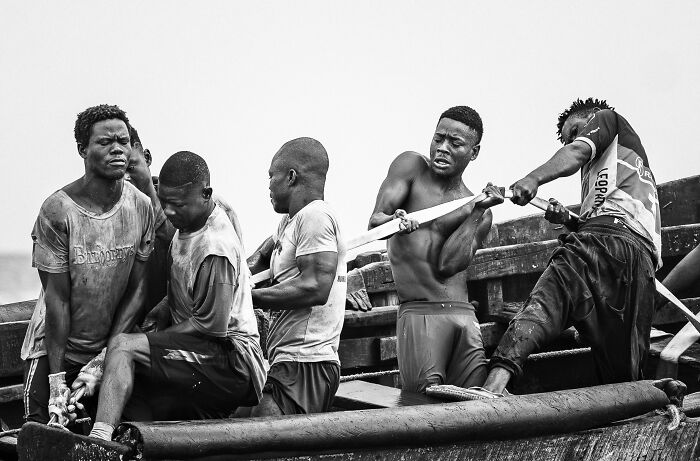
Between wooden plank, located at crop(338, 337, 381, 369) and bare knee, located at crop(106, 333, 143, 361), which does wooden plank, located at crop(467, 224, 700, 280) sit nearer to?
wooden plank, located at crop(338, 337, 381, 369)

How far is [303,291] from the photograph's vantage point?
4996 millimetres

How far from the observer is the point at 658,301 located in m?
7.17

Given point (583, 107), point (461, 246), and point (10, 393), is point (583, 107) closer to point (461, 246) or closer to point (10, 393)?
point (461, 246)

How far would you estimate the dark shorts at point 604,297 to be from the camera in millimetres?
5949

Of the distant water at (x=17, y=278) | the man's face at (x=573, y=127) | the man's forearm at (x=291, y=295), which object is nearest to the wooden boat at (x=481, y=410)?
the man's forearm at (x=291, y=295)

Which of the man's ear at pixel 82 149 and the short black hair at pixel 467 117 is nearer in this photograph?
the man's ear at pixel 82 149

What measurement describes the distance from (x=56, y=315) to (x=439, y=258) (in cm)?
186

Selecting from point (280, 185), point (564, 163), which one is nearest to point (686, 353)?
point (564, 163)

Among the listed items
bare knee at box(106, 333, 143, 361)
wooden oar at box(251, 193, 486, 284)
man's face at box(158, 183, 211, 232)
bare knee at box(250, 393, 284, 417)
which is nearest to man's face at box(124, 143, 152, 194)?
wooden oar at box(251, 193, 486, 284)

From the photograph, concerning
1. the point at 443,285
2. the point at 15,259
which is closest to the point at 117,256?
the point at 443,285

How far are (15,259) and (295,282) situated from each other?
23.7 ft

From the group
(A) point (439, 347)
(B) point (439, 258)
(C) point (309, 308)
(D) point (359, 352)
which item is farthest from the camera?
(D) point (359, 352)

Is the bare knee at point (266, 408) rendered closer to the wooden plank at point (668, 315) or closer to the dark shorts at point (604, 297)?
the dark shorts at point (604, 297)

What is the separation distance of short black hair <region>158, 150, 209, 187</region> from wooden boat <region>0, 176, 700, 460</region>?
0.88 metres
